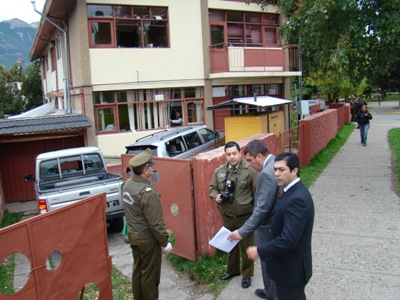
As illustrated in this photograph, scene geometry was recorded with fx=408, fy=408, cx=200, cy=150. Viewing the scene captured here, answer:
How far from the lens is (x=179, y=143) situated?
1095 centimetres

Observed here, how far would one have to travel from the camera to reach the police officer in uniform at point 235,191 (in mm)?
4730

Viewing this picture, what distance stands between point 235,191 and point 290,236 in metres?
1.76

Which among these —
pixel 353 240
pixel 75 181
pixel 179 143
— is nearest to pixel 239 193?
pixel 353 240

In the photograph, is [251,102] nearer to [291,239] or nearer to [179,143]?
[179,143]

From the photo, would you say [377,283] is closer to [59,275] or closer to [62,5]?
[59,275]

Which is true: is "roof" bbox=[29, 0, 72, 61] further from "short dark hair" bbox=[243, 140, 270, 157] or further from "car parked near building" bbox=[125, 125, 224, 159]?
"short dark hair" bbox=[243, 140, 270, 157]

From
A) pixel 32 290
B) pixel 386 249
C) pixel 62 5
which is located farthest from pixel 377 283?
pixel 62 5

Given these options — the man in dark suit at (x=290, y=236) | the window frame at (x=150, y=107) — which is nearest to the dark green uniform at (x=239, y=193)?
the man in dark suit at (x=290, y=236)

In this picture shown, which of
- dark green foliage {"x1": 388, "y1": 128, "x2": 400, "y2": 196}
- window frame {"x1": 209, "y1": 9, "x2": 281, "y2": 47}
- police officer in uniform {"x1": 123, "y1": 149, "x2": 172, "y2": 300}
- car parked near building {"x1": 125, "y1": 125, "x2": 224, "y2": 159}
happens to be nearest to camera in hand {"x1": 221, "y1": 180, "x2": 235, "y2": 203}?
police officer in uniform {"x1": 123, "y1": 149, "x2": 172, "y2": 300}

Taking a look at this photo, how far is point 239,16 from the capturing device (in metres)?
18.2

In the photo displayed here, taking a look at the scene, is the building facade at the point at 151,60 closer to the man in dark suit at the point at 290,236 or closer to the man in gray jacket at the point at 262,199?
the man in gray jacket at the point at 262,199

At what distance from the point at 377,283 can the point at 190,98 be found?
511 inches

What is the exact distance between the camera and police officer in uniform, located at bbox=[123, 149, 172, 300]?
4277 millimetres

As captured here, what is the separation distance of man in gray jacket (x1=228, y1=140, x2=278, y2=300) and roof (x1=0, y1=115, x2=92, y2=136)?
34.5 ft
